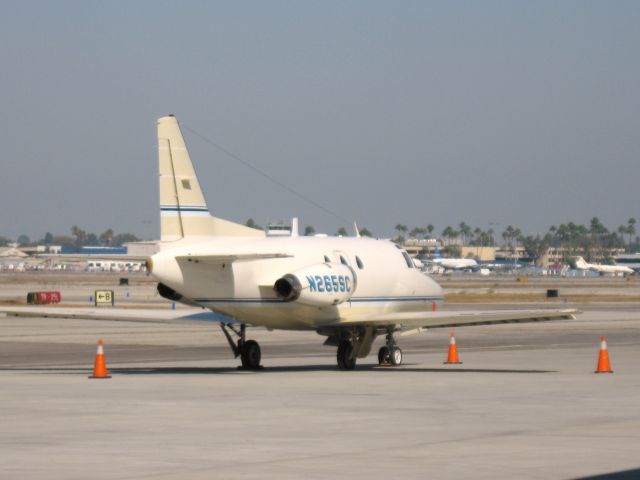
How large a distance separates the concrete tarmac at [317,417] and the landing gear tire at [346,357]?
510 mm

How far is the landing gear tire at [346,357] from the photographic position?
32.5m

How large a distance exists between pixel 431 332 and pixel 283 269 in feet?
87.7

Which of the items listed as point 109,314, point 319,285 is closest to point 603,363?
point 319,285

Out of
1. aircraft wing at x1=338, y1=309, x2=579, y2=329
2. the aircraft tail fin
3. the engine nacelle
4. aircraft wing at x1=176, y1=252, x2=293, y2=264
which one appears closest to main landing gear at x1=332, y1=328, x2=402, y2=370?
aircraft wing at x1=338, y1=309, x2=579, y2=329

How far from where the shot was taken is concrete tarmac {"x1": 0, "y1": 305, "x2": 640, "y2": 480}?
1507 cm

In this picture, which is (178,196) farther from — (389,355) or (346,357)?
(389,355)

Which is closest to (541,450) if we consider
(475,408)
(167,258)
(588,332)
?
(475,408)

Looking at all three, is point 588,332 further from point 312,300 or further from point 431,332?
point 312,300

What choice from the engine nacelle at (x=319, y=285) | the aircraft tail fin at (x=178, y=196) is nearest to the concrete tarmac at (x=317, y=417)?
the engine nacelle at (x=319, y=285)

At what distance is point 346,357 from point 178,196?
5925 mm

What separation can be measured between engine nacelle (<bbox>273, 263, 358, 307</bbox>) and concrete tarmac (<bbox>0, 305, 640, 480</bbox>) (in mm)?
1803

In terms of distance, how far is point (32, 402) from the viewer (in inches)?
912

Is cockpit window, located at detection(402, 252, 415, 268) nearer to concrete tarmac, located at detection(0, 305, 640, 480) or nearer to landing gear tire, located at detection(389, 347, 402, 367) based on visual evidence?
landing gear tire, located at detection(389, 347, 402, 367)

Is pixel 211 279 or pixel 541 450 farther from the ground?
pixel 211 279
